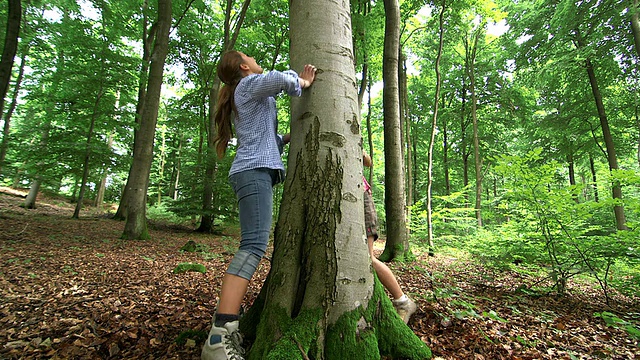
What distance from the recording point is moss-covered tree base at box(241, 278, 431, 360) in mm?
1453

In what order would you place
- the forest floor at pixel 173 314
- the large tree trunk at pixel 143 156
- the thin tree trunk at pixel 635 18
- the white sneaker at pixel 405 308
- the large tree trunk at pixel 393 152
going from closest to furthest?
the forest floor at pixel 173 314, the white sneaker at pixel 405 308, the large tree trunk at pixel 393 152, the large tree trunk at pixel 143 156, the thin tree trunk at pixel 635 18

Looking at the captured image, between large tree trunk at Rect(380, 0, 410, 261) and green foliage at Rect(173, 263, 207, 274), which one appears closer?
green foliage at Rect(173, 263, 207, 274)

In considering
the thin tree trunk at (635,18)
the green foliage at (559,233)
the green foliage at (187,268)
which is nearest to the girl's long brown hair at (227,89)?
the green foliage at (187,268)

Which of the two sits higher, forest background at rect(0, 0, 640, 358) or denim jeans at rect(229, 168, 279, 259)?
forest background at rect(0, 0, 640, 358)

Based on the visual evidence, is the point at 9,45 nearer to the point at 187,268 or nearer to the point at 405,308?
the point at 187,268

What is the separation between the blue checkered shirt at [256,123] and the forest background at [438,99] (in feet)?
10.6

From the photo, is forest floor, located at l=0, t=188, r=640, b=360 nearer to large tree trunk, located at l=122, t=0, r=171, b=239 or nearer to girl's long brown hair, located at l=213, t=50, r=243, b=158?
girl's long brown hair, located at l=213, t=50, r=243, b=158

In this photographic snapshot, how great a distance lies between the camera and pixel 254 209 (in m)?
1.78

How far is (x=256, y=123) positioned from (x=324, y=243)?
920mm

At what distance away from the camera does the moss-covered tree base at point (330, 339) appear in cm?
145

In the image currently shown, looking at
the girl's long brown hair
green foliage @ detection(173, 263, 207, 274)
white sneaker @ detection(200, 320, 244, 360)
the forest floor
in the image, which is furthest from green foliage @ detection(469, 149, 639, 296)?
green foliage @ detection(173, 263, 207, 274)

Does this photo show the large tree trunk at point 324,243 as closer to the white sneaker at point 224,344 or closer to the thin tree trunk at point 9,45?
the white sneaker at point 224,344

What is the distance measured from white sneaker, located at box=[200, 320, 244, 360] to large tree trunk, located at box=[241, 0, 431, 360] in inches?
3.8

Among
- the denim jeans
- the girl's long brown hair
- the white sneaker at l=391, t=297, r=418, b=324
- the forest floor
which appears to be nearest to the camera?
the denim jeans
